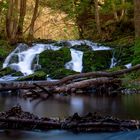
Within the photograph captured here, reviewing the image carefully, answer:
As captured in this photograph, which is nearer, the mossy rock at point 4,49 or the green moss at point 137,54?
the green moss at point 137,54

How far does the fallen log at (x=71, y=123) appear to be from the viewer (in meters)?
6.34

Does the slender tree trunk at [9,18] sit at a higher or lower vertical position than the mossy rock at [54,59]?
A: higher

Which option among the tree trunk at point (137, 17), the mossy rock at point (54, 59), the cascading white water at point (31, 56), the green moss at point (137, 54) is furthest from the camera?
the cascading white water at point (31, 56)

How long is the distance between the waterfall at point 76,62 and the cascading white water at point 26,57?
1.57 m

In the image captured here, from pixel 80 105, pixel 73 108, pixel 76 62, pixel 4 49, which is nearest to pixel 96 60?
pixel 76 62

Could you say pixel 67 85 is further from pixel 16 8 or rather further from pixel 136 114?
pixel 16 8

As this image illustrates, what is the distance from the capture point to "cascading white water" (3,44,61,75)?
62.1 feet

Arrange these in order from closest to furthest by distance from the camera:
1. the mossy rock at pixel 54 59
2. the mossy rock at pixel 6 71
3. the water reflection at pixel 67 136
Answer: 1. the water reflection at pixel 67 136
2. the mossy rock at pixel 6 71
3. the mossy rock at pixel 54 59

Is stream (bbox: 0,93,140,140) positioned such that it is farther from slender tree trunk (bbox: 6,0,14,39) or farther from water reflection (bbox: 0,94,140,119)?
slender tree trunk (bbox: 6,0,14,39)

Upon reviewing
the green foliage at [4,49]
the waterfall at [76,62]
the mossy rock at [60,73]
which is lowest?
the mossy rock at [60,73]

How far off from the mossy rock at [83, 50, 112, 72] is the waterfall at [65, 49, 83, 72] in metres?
0.24

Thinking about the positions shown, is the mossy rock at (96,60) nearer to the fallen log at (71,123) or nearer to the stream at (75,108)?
the stream at (75,108)

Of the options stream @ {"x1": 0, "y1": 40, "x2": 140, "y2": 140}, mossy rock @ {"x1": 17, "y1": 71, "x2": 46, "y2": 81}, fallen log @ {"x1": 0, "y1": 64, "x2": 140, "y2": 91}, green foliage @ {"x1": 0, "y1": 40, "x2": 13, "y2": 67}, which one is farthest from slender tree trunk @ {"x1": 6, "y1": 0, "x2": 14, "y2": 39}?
fallen log @ {"x1": 0, "y1": 64, "x2": 140, "y2": 91}

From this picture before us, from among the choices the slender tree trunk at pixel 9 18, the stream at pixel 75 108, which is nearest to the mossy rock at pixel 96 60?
the stream at pixel 75 108
